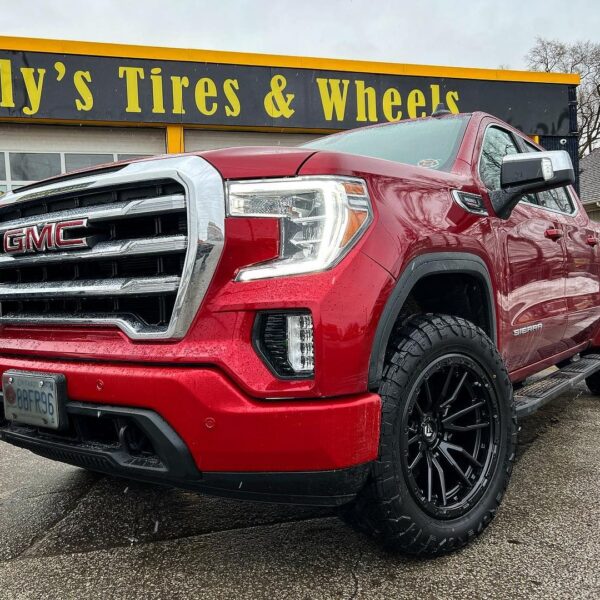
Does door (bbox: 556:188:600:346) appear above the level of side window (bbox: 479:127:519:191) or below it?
below

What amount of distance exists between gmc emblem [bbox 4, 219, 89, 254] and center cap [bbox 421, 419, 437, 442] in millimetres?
A: 1340

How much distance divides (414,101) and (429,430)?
1268 cm

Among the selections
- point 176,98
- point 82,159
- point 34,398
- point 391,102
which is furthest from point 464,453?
point 391,102

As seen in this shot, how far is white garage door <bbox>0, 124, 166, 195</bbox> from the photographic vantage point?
39.0ft

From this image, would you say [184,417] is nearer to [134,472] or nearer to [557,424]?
[134,472]

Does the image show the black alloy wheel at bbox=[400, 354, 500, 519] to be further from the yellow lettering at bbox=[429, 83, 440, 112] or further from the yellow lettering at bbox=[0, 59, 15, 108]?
the yellow lettering at bbox=[429, 83, 440, 112]

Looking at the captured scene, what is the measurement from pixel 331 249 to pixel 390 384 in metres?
0.47

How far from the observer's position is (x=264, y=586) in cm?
195

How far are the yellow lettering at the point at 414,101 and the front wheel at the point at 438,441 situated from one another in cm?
1227

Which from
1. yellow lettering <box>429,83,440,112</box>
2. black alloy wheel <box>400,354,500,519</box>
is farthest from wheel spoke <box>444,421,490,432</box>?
yellow lettering <box>429,83,440,112</box>

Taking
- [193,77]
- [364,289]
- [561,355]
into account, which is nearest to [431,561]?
[364,289]

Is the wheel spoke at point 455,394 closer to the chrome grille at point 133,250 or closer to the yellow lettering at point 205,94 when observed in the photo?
the chrome grille at point 133,250

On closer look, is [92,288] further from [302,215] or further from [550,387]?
[550,387]

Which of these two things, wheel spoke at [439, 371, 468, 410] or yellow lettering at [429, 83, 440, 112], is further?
yellow lettering at [429, 83, 440, 112]
